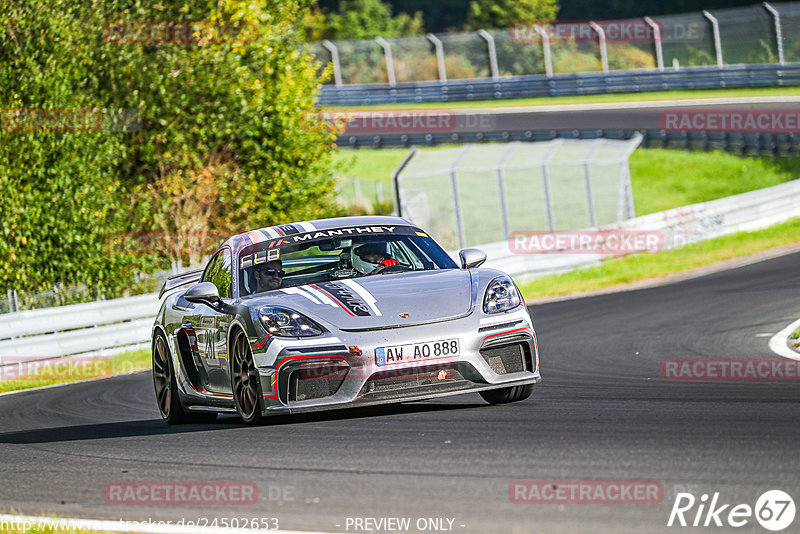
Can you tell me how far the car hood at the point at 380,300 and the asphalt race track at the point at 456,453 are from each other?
65 cm

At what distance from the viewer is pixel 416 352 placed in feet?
24.5

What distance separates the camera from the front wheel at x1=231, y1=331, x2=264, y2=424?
7.80 meters

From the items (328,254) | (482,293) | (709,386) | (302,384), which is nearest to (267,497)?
(302,384)

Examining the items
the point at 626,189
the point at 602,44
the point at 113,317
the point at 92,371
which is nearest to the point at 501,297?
the point at 92,371

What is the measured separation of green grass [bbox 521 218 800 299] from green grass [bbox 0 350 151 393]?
21.6 ft

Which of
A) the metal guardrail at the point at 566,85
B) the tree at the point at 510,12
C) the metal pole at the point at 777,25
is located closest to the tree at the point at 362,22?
the tree at the point at 510,12

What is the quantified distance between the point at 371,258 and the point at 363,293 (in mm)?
1068

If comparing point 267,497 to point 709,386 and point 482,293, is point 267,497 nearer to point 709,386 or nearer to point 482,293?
point 482,293

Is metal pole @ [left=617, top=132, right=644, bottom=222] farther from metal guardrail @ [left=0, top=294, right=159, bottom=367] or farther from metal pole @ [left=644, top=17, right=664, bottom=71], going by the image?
metal pole @ [left=644, top=17, right=664, bottom=71]

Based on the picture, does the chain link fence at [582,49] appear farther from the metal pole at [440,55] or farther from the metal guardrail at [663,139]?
the metal guardrail at [663,139]

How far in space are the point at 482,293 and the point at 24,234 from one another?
43.9ft

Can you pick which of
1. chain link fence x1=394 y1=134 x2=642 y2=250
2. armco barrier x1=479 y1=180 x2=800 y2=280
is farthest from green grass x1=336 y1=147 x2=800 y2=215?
armco barrier x1=479 y1=180 x2=800 y2=280

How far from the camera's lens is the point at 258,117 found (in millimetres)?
24938

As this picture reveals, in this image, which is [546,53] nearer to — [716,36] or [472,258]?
[716,36]
